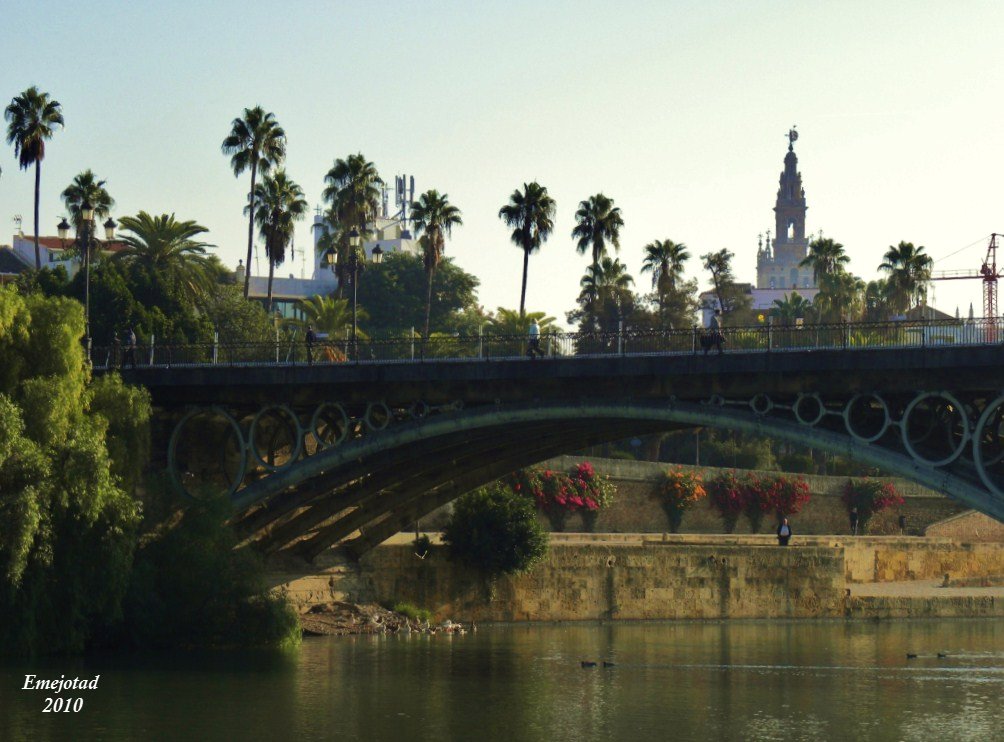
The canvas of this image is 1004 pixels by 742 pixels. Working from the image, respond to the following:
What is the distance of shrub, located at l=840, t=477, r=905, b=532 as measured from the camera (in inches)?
3846

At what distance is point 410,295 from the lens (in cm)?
12769

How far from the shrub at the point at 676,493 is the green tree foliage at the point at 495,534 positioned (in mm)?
17666

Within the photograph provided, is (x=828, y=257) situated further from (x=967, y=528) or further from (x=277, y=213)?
(x=277, y=213)

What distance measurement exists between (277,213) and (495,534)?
27211 millimetres

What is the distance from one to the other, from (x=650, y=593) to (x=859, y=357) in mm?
30939

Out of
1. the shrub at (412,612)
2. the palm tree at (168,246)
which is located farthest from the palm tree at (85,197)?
the shrub at (412,612)

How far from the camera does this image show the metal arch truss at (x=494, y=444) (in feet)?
148

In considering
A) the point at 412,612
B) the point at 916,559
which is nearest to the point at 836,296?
the point at 916,559

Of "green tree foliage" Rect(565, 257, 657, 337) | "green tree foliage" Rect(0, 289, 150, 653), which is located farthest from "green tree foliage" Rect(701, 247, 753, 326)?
"green tree foliage" Rect(0, 289, 150, 653)

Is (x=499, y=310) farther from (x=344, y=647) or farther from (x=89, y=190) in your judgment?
(x=344, y=647)

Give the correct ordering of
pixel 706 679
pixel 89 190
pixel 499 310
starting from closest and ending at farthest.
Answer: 1. pixel 706 679
2. pixel 89 190
3. pixel 499 310

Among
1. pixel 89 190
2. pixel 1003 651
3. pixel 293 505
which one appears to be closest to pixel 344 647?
pixel 293 505

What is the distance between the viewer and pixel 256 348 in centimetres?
5781

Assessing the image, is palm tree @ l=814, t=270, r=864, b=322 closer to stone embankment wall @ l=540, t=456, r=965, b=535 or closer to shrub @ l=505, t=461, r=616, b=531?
stone embankment wall @ l=540, t=456, r=965, b=535
